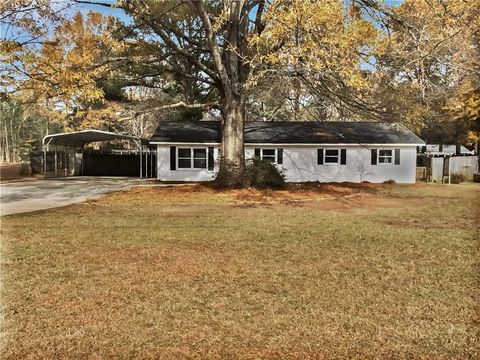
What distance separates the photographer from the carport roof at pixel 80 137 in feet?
83.9

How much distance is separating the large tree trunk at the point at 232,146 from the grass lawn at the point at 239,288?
23.4 feet

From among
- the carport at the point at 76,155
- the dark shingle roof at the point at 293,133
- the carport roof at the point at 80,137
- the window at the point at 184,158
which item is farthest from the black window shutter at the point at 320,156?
Answer: the carport at the point at 76,155

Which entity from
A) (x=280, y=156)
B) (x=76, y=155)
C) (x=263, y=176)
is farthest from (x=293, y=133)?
(x=76, y=155)

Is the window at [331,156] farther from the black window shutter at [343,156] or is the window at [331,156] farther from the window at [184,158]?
the window at [184,158]

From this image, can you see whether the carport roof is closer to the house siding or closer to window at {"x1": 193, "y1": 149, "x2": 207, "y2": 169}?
window at {"x1": 193, "y1": 149, "x2": 207, "y2": 169}

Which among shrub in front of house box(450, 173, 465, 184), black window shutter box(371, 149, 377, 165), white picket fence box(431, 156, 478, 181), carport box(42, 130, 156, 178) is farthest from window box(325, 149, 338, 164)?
carport box(42, 130, 156, 178)

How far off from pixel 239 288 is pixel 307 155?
2112 centimetres

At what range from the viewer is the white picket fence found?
26.0 meters

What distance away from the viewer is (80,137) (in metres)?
29.0

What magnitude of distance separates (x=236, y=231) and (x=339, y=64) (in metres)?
5.99

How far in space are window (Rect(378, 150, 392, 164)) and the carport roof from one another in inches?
594

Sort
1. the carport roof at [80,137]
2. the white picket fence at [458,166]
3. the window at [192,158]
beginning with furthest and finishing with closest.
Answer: the white picket fence at [458,166] → the carport roof at [80,137] → the window at [192,158]

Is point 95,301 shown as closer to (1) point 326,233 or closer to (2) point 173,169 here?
(1) point 326,233

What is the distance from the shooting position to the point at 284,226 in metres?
9.70
